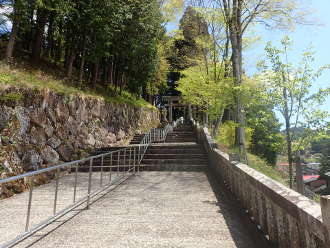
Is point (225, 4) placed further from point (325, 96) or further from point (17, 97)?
point (17, 97)

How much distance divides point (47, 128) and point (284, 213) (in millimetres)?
6907

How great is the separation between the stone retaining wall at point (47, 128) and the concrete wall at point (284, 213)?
15.6 feet

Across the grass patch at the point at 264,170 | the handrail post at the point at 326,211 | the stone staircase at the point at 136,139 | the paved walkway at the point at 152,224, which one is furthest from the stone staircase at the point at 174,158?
the handrail post at the point at 326,211

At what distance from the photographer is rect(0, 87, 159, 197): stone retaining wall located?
5.48 m

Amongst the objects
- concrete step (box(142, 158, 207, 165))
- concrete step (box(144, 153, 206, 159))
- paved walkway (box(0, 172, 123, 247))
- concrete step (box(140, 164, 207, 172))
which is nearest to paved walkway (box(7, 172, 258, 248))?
paved walkway (box(0, 172, 123, 247))

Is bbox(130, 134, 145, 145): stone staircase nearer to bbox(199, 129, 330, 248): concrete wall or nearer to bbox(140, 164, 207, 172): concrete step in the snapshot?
bbox(140, 164, 207, 172): concrete step

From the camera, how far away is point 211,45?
14.4 meters

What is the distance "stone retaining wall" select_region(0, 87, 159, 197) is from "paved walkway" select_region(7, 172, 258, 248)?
7.72 ft

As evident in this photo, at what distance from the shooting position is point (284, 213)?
2266 millimetres

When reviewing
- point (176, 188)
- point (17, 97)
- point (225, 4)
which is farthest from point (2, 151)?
point (225, 4)

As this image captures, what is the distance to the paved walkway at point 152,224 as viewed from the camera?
2852mm

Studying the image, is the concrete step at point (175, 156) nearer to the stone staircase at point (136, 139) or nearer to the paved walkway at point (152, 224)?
the paved walkway at point (152, 224)

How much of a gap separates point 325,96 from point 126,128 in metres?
11.2

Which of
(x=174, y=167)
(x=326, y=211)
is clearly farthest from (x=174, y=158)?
(x=326, y=211)
